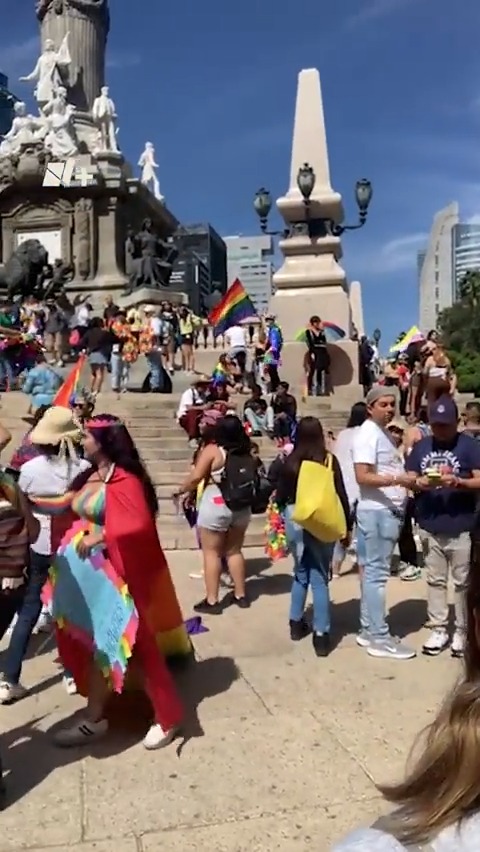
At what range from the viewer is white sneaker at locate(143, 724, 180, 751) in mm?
4242

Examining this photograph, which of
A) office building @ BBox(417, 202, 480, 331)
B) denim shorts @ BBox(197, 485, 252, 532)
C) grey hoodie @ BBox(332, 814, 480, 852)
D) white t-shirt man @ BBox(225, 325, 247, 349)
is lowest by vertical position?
denim shorts @ BBox(197, 485, 252, 532)

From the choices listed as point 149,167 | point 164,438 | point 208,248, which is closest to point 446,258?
point 208,248

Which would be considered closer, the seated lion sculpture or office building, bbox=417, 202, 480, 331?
the seated lion sculpture

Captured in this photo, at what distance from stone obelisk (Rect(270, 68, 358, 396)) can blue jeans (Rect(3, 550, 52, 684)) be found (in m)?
15.0

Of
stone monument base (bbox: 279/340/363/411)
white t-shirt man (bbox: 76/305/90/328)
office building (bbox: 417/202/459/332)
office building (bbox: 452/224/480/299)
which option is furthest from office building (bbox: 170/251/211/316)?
office building (bbox: 452/224/480/299)

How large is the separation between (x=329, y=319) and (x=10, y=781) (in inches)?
659

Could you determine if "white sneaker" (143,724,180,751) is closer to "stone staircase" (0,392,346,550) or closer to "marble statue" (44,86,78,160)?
"stone staircase" (0,392,346,550)

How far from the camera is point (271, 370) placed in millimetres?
17234

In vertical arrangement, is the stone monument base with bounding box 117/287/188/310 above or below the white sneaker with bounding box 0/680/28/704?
above

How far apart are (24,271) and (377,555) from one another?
76.8ft

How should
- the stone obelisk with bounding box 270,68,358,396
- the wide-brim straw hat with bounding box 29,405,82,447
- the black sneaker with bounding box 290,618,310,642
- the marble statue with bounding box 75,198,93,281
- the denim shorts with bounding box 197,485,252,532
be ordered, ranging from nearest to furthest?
the wide-brim straw hat with bounding box 29,405,82,447 < the black sneaker with bounding box 290,618,310,642 < the denim shorts with bounding box 197,485,252,532 < the stone obelisk with bounding box 270,68,358,396 < the marble statue with bounding box 75,198,93,281

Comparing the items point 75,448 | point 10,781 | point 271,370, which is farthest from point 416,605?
point 271,370

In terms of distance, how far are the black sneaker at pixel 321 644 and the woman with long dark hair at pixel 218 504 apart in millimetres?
1280

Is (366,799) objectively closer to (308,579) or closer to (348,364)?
(308,579)
